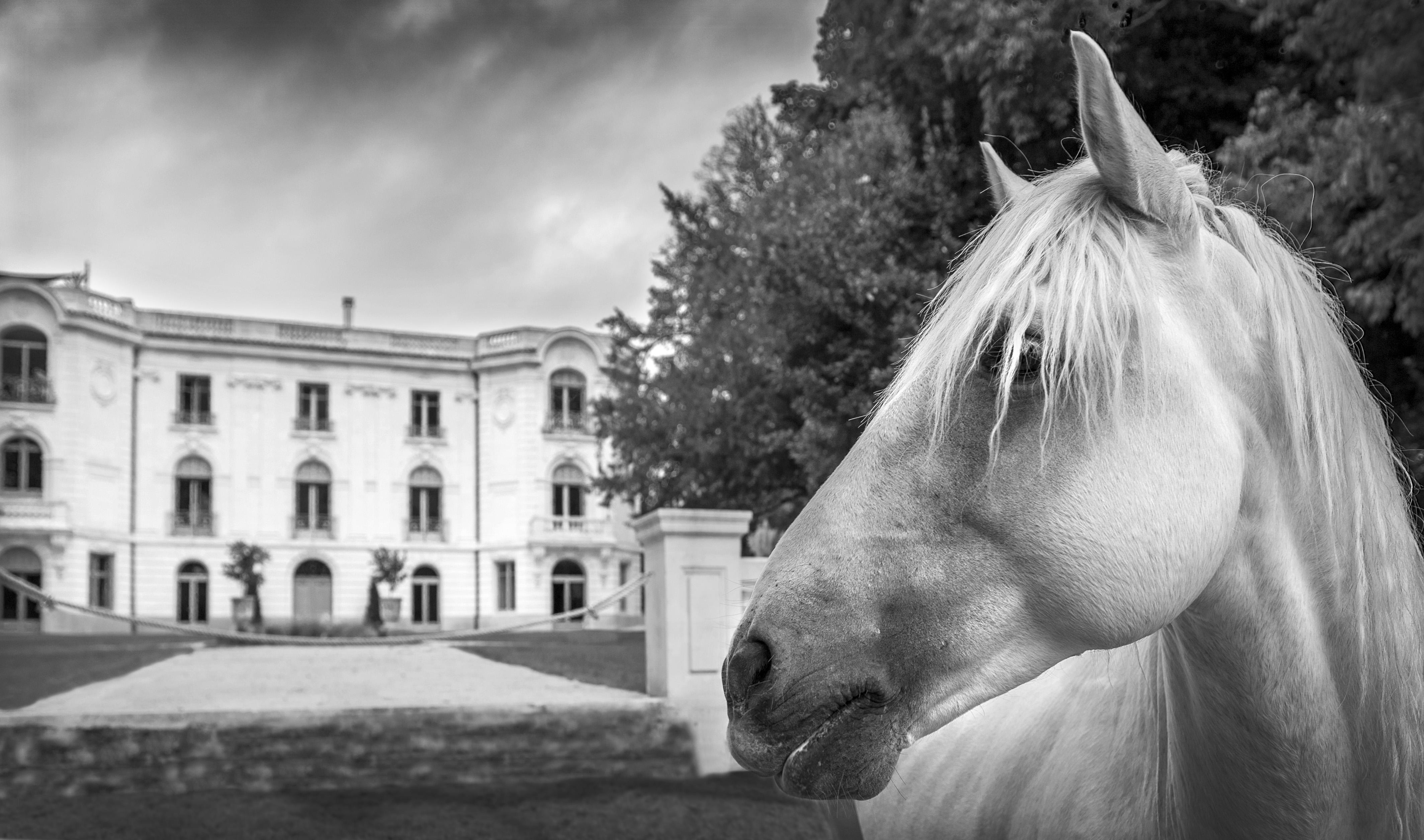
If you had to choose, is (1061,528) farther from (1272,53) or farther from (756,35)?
(756,35)

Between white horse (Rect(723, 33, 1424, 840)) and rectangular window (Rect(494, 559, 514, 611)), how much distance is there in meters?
45.7

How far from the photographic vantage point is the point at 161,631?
38.7 m

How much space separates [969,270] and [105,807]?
20.3 feet

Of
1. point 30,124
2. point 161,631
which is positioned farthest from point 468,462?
point 30,124

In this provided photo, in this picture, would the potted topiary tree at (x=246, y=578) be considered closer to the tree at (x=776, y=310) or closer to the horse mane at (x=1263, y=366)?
the tree at (x=776, y=310)

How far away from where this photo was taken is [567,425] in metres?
46.6

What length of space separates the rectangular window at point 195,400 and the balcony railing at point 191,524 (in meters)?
3.54

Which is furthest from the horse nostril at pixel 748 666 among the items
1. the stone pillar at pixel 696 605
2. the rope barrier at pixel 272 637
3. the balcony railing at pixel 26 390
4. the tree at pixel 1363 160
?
the balcony railing at pixel 26 390

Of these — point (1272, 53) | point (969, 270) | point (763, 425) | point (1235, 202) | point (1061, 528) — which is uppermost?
point (1272, 53)

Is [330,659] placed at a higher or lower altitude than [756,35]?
lower

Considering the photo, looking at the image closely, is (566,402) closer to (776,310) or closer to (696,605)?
(776,310)

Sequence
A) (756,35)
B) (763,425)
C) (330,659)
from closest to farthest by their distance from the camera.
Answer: (756,35)
(763,425)
(330,659)

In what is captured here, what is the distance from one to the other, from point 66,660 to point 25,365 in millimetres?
27002

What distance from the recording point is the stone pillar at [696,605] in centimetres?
732
